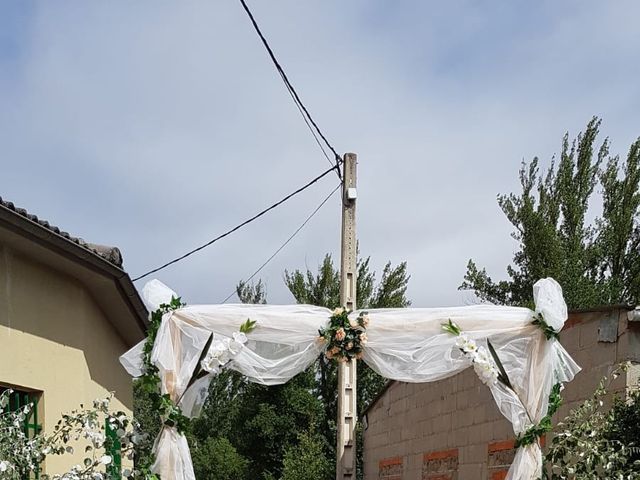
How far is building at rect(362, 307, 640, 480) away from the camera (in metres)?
6.45

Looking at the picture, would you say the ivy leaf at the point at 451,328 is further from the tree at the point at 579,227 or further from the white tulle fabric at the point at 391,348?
the tree at the point at 579,227

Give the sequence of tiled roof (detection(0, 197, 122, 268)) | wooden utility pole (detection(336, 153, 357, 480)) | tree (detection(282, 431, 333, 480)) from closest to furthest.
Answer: tiled roof (detection(0, 197, 122, 268)), wooden utility pole (detection(336, 153, 357, 480)), tree (detection(282, 431, 333, 480))

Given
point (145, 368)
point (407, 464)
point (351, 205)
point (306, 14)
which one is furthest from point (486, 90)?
point (145, 368)

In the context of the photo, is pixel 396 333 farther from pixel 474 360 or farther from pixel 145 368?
pixel 145 368

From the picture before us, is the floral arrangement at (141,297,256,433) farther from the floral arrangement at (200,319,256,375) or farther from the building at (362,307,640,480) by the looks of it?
the building at (362,307,640,480)

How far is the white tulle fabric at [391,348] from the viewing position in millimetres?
6000

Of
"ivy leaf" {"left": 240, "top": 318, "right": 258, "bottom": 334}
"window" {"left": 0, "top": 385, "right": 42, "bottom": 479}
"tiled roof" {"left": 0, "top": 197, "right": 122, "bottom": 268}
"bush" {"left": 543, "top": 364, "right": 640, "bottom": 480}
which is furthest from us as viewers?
"window" {"left": 0, "top": 385, "right": 42, "bottom": 479}

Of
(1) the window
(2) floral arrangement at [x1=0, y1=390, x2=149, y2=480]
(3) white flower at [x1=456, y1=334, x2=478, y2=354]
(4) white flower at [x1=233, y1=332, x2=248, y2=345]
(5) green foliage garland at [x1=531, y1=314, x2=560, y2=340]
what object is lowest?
(2) floral arrangement at [x1=0, y1=390, x2=149, y2=480]

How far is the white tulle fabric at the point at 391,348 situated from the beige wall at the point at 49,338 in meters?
0.73

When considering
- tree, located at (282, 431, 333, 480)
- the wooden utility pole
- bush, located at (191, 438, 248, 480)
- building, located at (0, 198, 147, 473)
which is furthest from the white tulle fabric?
bush, located at (191, 438, 248, 480)

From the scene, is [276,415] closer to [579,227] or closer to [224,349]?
[579,227]

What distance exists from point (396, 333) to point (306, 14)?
8.34 ft

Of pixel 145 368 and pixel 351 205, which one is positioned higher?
pixel 351 205

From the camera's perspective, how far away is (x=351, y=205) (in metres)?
9.70
